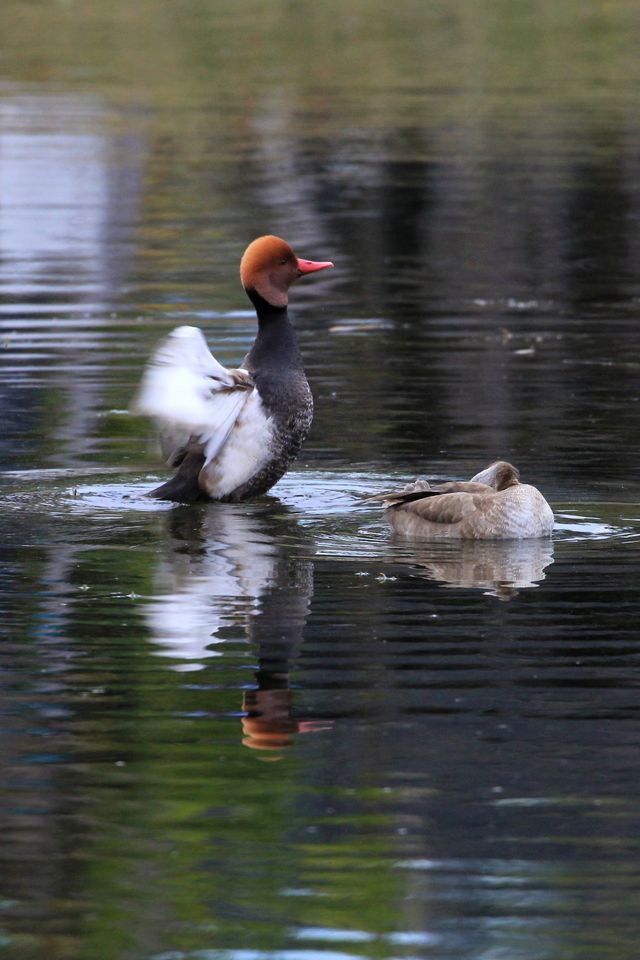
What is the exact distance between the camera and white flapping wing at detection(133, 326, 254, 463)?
407 inches

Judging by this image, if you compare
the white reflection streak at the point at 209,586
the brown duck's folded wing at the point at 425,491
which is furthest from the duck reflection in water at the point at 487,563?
the white reflection streak at the point at 209,586

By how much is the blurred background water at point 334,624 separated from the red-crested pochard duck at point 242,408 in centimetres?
20

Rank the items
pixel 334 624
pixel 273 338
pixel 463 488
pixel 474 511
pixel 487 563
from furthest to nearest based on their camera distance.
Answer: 1. pixel 273 338
2. pixel 463 488
3. pixel 474 511
4. pixel 487 563
5. pixel 334 624

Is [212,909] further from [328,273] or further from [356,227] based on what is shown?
[356,227]

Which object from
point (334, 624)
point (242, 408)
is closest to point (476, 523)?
point (334, 624)

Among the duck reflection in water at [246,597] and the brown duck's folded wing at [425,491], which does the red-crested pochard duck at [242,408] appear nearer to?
→ the duck reflection in water at [246,597]

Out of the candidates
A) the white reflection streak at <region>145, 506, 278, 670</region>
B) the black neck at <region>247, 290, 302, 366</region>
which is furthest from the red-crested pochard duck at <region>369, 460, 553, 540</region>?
the black neck at <region>247, 290, 302, 366</region>

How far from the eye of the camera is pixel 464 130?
35.1 m

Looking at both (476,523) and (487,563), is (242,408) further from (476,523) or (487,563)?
(487,563)

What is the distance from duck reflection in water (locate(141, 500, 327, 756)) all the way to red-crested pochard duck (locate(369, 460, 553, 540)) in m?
0.49

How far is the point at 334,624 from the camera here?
8.57m

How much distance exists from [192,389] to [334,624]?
231 cm

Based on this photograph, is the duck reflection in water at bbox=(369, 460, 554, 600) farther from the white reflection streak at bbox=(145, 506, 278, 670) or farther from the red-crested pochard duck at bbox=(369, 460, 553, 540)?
the white reflection streak at bbox=(145, 506, 278, 670)

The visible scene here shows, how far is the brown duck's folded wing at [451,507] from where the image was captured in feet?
32.5
